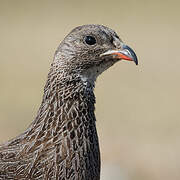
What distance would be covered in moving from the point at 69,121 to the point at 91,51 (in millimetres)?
673

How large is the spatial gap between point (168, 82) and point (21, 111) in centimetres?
525

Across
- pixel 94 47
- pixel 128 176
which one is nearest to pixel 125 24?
pixel 128 176

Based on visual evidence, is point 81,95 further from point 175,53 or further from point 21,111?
point 175,53

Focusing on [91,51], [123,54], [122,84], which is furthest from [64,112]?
[122,84]

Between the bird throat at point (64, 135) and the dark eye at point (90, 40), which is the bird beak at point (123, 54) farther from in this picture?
the bird throat at point (64, 135)

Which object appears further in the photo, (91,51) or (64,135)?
(91,51)

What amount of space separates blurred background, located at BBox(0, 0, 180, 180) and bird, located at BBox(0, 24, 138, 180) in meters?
3.88

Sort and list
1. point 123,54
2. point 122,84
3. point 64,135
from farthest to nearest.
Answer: point 122,84, point 123,54, point 64,135

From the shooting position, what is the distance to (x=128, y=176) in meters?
10.1

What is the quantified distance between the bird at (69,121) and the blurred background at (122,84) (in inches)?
153

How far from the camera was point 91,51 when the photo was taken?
5969 mm

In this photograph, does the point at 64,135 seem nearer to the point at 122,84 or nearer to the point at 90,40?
the point at 90,40

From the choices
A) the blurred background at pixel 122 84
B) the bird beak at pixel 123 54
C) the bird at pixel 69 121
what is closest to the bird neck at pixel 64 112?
the bird at pixel 69 121

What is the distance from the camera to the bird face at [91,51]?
5914mm
